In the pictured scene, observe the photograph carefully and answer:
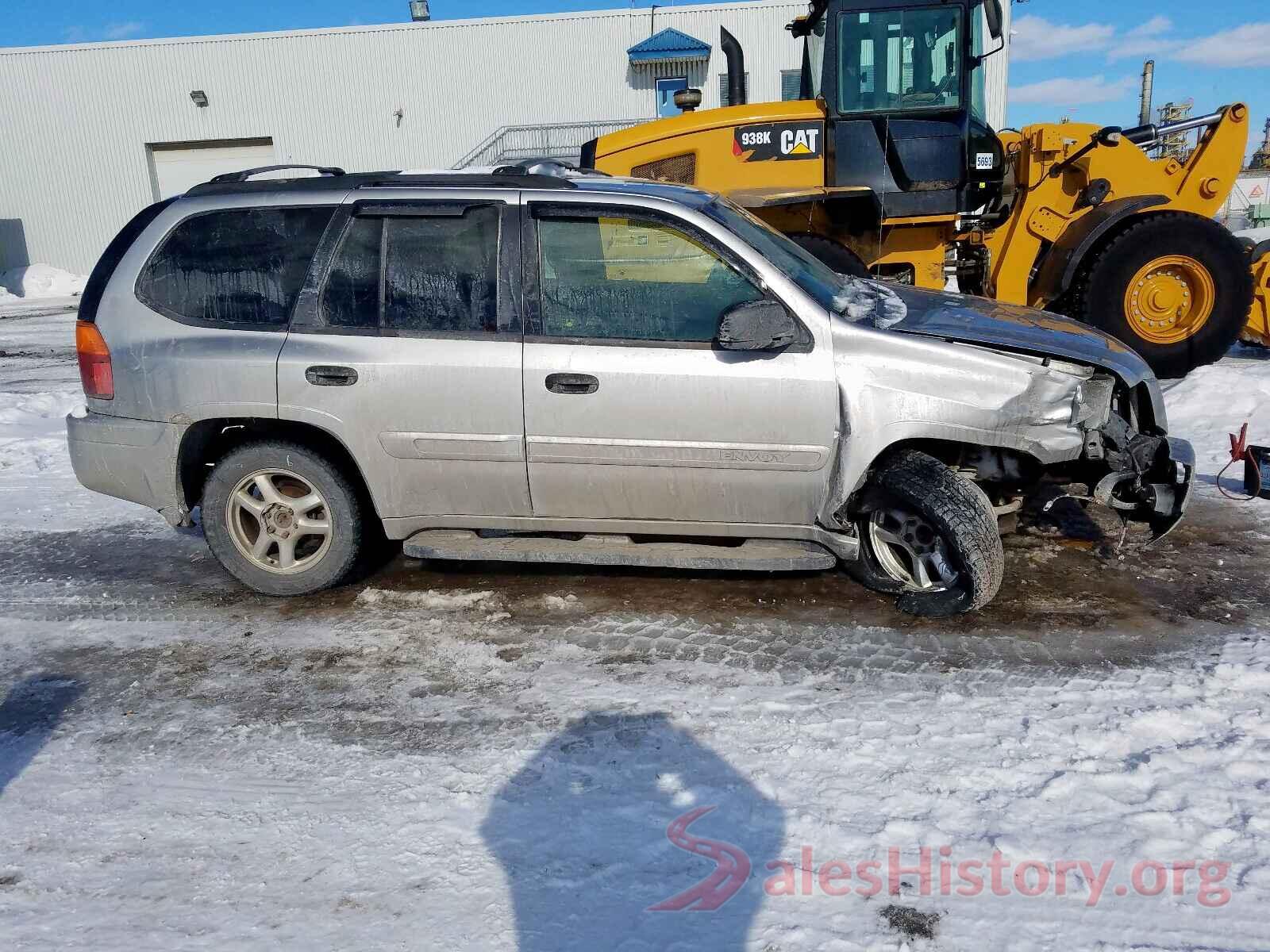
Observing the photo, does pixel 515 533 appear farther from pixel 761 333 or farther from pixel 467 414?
pixel 761 333

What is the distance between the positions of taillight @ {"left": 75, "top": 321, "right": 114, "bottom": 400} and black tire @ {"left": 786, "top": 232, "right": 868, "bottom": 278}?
16.7ft

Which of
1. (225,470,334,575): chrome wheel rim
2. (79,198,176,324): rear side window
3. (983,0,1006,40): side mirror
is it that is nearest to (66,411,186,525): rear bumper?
(225,470,334,575): chrome wheel rim

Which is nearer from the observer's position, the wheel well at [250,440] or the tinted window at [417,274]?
the tinted window at [417,274]

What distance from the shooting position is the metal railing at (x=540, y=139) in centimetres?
2845

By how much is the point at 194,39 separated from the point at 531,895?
34125 mm

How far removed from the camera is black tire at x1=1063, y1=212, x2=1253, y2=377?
7715 mm

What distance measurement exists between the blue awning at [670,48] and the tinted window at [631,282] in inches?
1015

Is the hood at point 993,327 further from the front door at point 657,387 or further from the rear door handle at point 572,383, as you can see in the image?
the rear door handle at point 572,383

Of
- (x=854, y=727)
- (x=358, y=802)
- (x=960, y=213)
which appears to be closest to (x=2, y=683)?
(x=358, y=802)

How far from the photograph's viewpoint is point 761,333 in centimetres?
388

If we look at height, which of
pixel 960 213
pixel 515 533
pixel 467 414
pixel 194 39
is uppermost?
pixel 194 39

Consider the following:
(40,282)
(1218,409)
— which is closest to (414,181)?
(1218,409)

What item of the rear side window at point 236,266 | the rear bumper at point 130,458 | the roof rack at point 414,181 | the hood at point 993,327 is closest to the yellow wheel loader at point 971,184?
the hood at point 993,327

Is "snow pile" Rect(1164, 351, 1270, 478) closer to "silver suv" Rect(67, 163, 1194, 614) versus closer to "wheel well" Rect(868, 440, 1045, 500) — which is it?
"wheel well" Rect(868, 440, 1045, 500)
